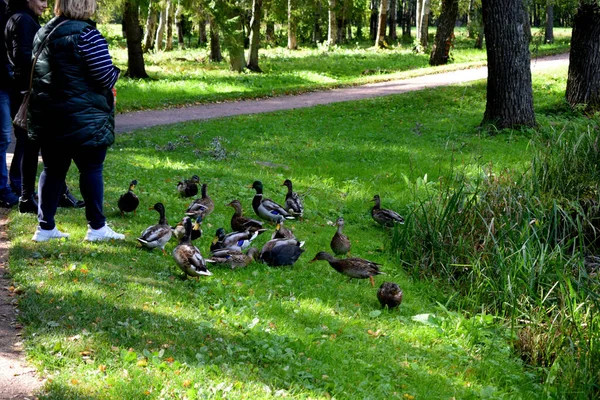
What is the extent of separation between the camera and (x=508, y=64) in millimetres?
18219

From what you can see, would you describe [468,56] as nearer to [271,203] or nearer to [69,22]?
[271,203]

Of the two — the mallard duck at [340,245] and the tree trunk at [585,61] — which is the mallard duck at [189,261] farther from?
the tree trunk at [585,61]

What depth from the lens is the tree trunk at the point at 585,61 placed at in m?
20.5

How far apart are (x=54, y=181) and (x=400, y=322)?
14.0 ft

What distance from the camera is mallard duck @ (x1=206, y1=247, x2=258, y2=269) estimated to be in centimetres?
838

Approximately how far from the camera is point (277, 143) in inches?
693

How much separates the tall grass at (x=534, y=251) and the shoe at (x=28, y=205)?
16.9ft

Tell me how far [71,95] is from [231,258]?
8.61 feet

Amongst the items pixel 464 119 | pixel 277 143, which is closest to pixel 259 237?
pixel 277 143

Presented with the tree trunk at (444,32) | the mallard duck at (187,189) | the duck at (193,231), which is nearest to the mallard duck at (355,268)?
the duck at (193,231)

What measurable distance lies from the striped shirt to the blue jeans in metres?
2.82

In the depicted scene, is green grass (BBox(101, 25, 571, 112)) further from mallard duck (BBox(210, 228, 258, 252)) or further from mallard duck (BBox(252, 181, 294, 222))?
mallard duck (BBox(210, 228, 258, 252))

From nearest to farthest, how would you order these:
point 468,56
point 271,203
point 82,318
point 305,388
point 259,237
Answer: point 305,388 < point 82,318 < point 259,237 < point 271,203 < point 468,56

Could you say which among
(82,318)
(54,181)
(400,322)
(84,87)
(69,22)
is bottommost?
(400,322)
